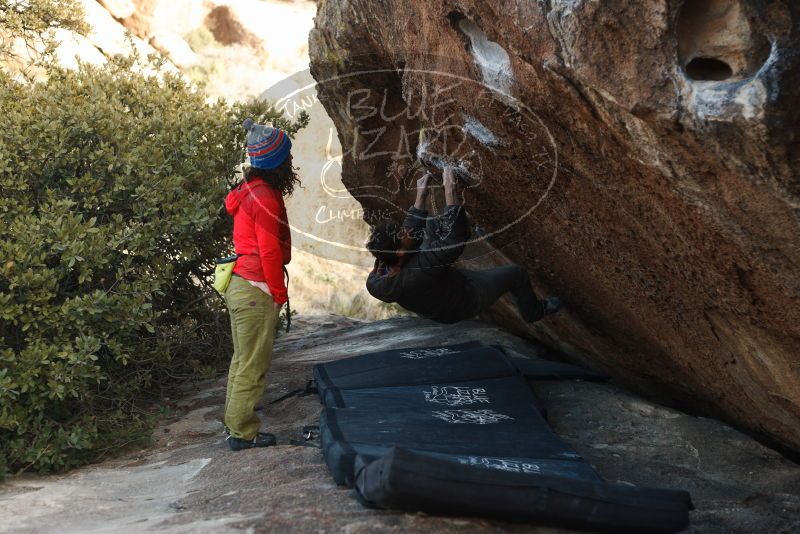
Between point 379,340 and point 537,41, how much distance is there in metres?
5.12

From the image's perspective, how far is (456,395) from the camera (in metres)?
5.84

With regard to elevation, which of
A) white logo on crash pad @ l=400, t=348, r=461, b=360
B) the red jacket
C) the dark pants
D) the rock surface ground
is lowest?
the rock surface ground

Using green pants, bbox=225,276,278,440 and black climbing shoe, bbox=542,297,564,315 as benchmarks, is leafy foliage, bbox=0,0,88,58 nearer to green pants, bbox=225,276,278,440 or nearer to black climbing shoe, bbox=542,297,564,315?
green pants, bbox=225,276,278,440

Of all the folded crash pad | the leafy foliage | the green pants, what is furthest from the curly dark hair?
the leafy foliage

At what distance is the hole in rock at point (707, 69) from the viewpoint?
337 centimetres

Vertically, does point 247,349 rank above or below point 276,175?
below

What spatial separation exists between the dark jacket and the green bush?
1.73 m

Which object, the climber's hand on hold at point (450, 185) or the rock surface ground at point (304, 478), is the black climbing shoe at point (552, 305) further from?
the climber's hand on hold at point (450, 185)

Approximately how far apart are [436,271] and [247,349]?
135cm

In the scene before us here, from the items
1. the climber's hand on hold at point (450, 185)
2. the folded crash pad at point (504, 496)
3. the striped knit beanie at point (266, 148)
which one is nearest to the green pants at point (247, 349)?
the striped knit beanie at point (266, 148)

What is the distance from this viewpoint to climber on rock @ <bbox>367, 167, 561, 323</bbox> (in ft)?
18.1

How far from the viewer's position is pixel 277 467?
4707mm

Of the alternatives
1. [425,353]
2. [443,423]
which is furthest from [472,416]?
[425,353]

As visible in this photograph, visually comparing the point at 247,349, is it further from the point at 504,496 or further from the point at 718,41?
the point at 718,41
